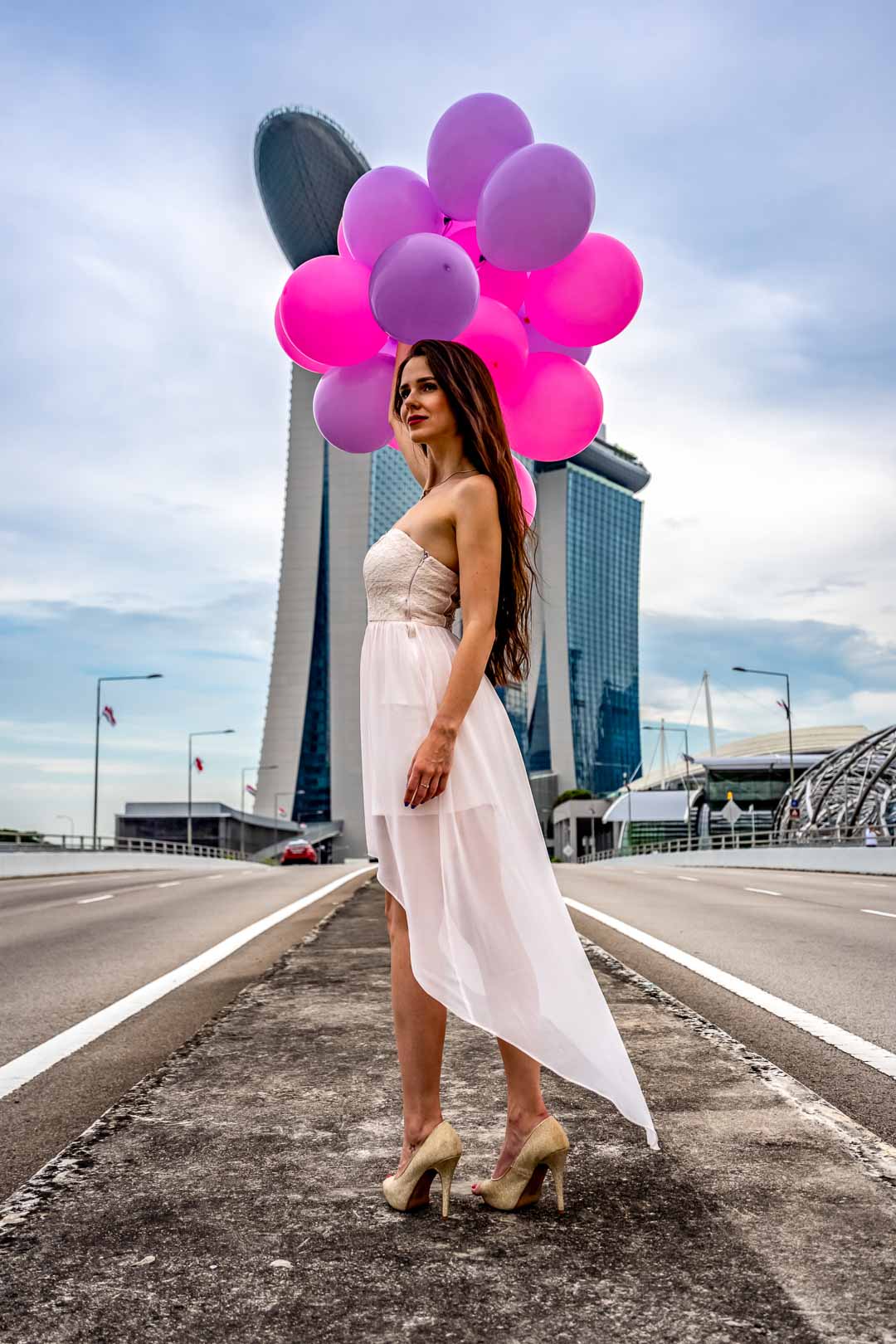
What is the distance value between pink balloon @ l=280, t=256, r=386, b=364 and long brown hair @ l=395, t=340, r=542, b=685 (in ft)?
4.08

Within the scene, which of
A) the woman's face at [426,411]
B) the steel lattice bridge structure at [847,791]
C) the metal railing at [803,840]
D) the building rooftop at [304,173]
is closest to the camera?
the woman's face at [426,411]

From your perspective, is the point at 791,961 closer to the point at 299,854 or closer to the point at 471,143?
the point at 471,143

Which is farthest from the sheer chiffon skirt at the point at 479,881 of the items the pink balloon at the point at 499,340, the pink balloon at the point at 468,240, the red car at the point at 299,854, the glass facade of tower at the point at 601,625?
the glass facade of tower at the point at 601,625

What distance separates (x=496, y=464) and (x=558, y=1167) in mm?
1719

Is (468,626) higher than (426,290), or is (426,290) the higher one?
(426,290)

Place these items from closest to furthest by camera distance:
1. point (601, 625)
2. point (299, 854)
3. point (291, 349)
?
point (291, 349)
point (299, 854)
point (601, 625)

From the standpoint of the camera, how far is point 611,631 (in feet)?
472

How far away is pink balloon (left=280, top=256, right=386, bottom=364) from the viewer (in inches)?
170

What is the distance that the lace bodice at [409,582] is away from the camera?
294 cm

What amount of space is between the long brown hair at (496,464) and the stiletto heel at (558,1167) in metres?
1.21

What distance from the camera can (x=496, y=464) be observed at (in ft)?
9.91

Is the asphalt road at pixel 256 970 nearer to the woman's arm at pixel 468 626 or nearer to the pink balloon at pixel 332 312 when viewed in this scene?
the woman's arm at pixel 468 626

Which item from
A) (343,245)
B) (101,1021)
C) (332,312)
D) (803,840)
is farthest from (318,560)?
(332,312)

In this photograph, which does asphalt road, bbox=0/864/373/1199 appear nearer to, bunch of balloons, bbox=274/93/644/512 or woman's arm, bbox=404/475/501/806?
woman's arm, bbox=404/475/501/806
